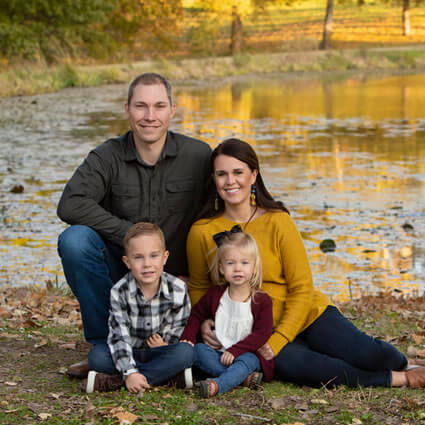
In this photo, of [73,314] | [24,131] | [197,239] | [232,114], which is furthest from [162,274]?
[232,114]

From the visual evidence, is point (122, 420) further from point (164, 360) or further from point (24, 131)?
point (24, 131)

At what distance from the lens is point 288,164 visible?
42.4 feet

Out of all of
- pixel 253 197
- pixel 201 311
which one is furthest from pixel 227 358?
pixel 253 197

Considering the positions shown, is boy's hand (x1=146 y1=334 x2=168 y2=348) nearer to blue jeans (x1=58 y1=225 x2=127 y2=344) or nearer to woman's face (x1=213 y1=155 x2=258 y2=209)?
blue jeans (x1=58 y1=225 x2=127 y2=344)

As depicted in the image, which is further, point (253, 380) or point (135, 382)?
point (253, 380)

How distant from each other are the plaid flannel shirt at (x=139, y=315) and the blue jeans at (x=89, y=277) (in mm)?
222

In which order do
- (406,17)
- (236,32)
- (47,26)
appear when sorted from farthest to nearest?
(406,17) → (236,32) → (47,26)

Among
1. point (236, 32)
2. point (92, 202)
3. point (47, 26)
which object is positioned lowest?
point (92, 202)

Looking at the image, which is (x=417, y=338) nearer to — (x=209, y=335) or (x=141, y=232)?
(x=209, y=335)

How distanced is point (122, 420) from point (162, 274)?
0.95 metres

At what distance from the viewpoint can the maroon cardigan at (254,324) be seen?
4.18 metres

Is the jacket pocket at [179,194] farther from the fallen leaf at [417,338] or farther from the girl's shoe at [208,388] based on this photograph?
the fallen leaf at [417,338]

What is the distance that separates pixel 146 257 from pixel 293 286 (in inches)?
34.6

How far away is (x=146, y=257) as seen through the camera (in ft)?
13.4
